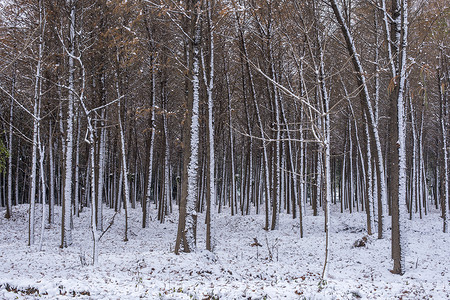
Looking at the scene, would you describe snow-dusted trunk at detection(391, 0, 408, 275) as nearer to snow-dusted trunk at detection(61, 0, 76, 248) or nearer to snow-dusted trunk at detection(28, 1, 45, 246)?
snow-dusted trunk at detection(61, 0, 76, 248)

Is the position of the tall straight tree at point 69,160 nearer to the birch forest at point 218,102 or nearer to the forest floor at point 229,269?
the birch forest at point 218,102

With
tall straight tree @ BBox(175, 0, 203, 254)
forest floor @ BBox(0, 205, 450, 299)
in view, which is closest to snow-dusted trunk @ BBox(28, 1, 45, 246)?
forest floor @ BBox(0, 205, 450, 299)

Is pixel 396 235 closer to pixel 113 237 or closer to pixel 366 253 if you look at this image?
pixel 366 253

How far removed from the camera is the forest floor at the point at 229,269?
6434 millimetres

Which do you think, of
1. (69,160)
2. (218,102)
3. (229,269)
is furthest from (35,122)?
(218,102)

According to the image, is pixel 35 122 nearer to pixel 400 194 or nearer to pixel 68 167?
pixel 68 167

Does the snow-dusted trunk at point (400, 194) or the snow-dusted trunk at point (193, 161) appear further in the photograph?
the snow-dusted trunk at point (193, 161)

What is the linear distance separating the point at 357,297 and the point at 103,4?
49.9 ft

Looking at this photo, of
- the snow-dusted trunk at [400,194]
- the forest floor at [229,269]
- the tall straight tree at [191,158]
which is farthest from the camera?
the tall straight tree at [191,158]

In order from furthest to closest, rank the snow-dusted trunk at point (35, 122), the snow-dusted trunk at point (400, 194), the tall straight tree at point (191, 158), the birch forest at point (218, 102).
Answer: the snow-dusted trunk at point (35, 122) → the tall straight tree at point (191, 158) → the snow-dusted trunk at point (400, 194) → the birch forest at point (218, 102)

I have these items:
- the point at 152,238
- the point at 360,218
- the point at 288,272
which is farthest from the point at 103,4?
the point at 360,218

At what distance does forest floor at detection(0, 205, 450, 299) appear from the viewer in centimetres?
643

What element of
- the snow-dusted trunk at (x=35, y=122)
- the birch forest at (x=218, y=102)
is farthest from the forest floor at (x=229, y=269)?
the snow-dusted trunk at (x=35, y=122)

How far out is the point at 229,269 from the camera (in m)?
9.59
